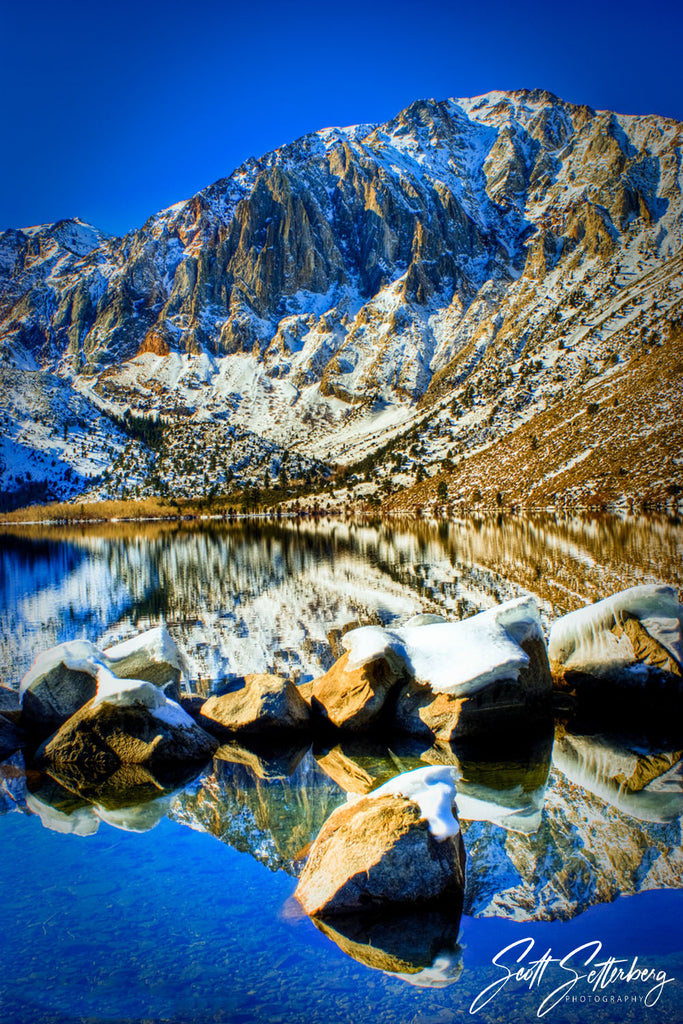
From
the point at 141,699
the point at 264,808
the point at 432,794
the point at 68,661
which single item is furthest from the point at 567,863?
the point at 68,661

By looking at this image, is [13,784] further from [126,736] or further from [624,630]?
[624,630]

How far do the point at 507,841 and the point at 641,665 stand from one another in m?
8.55

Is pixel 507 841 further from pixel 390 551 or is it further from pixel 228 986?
pixel 390 551

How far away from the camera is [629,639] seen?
17.0 metres

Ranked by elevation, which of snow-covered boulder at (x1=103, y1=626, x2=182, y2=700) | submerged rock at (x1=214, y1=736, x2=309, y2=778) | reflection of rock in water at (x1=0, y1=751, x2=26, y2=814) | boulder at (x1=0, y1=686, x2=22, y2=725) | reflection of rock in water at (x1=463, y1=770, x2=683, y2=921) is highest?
snow-covered boulder at (x1=103, y1=626, x2=182, y2=700)

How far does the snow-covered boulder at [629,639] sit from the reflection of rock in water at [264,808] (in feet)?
26.5

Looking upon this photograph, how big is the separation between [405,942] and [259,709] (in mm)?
8548

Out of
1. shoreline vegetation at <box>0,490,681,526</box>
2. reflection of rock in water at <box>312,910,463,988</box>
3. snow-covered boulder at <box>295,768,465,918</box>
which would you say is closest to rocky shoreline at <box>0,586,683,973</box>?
snow-covered boulder at <box>295,768,465,918</box>

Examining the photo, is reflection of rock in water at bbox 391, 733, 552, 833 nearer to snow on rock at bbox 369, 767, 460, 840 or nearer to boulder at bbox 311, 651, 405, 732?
boulder at bbox 311, 651, 405, 732

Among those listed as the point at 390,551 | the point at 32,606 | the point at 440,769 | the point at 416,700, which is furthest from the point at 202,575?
the point at 440,769

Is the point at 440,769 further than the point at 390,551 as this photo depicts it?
No

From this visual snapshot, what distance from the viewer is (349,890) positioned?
27.7 feet

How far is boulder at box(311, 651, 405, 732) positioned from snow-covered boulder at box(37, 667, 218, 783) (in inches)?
131

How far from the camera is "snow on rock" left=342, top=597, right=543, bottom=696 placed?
1532cm
